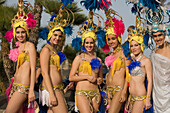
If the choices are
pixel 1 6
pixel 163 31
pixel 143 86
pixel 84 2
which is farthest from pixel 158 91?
pixel 1 6

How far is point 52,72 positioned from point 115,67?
1.60 meters

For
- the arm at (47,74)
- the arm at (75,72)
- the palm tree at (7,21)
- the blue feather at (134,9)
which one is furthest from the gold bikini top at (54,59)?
the palm tree at (7,21)

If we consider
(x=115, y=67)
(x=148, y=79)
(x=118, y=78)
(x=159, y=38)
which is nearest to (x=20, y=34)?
(x=115, y=67)

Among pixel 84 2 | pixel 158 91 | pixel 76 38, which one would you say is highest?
pixel 84 2

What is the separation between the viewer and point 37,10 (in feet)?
38.9

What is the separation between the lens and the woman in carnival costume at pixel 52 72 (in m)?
4.54

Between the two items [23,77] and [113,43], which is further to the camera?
[113,43]

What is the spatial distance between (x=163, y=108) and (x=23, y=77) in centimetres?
311

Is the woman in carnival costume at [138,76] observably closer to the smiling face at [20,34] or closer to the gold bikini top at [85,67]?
the gold bikini top at [85,67]

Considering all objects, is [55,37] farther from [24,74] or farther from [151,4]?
[151,4]

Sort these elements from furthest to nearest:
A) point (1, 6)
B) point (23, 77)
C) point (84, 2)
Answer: point (1, 6) < point (84, 2) < point (23, 77)

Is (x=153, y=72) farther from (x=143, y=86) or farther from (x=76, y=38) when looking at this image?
(x=76, y=38)

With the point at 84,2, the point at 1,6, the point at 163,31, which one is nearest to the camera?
the point at 163,31

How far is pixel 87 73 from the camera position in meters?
4.84
